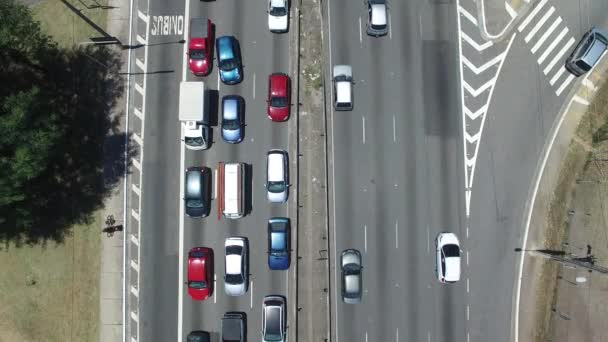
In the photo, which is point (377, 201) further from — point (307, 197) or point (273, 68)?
point (273, 68)

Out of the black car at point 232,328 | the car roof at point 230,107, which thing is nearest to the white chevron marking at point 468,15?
the car roof at point 230,107

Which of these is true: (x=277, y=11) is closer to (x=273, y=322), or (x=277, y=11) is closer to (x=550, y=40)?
(x=550, y=40)

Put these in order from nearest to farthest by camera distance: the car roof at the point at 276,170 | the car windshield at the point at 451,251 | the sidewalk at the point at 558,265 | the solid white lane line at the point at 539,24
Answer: the car windshield at the point at 451,251 → the car roof at the point at 276,170 → the sidewalk at the point at 558,265 → the solid white lane line at the point at 539,24

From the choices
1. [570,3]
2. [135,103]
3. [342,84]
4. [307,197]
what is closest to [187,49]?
[135,103]

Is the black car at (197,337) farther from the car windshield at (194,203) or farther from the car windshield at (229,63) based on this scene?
the car windshield at (229,63)

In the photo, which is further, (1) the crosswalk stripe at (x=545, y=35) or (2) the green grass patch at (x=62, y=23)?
(1) the crosswalk stripe at (x=545, y=35)

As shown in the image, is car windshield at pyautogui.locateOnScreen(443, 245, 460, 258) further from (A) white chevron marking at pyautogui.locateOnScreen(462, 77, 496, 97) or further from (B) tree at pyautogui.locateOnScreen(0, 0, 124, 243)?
(B) tree at pyautogui.locateOnScreen(0, 0, 124, 243)
